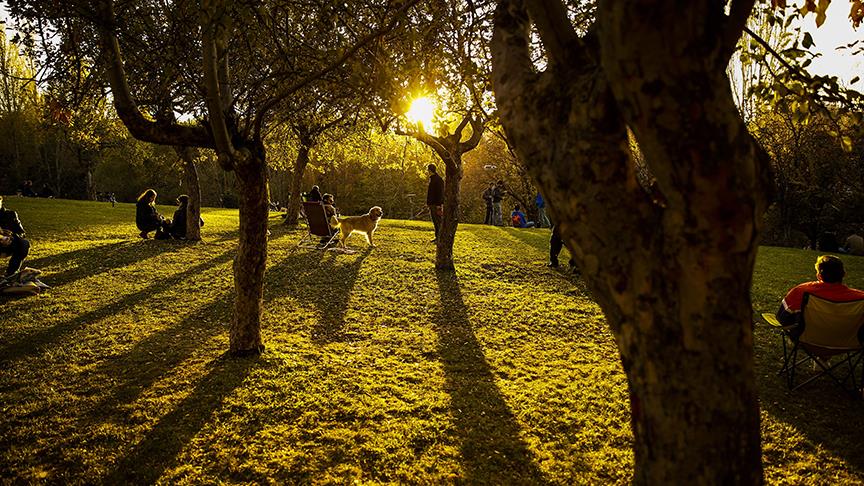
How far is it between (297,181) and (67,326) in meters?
14.2

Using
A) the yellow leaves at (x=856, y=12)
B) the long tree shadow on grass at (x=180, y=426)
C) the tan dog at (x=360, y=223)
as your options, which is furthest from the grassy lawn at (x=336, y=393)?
the tan dog at (x=360, y=223)

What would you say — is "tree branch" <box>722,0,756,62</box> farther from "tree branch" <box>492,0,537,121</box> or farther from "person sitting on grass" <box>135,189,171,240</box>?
"person sitting on grass" <box>135,189,171,240</box>

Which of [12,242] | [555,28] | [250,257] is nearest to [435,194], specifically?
[250,257]

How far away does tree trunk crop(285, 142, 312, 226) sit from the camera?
1886cm

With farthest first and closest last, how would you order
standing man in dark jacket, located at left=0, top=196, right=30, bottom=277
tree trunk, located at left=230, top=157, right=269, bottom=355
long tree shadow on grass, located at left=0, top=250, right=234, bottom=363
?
standing man in dark jacket, located at left=0, top=196, right=30, bottom=277 < long tree shadow on grass, located at left=0, top=250, right=234, bottom=363 < tree trunk, located at left=230, top=157, right=269, bottom=355

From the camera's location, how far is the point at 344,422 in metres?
4.07

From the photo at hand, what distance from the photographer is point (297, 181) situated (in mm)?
19781

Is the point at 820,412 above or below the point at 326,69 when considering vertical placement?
below

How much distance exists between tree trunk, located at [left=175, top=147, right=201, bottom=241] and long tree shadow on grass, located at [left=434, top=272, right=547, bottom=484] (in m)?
10.4

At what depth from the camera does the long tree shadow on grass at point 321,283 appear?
6.89 metres

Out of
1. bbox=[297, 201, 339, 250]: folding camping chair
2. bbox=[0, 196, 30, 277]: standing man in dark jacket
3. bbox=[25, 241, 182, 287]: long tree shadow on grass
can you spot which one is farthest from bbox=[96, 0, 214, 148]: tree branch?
bbox=[297, 201, 339, 250]: folding camping chair

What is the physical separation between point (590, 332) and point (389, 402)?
12.5 feet

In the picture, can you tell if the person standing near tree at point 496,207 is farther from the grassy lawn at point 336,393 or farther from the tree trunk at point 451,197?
the grassy lawn at point 336,393

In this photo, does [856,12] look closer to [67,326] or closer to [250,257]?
[250,257]
